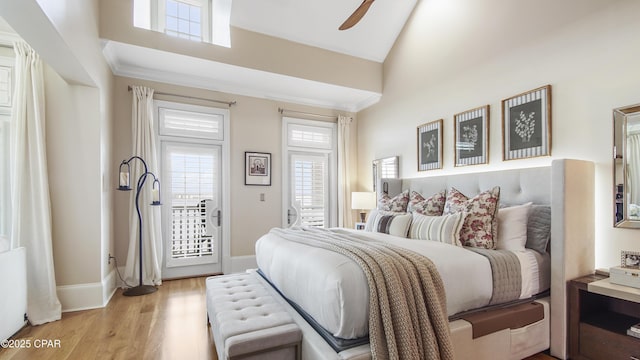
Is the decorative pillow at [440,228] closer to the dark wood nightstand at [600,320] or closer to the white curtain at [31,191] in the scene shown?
the dark wood nightstand at [600,320]

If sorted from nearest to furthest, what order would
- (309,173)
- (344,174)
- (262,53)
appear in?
1. (262,53)
2. (309,173)
3. (344,174)

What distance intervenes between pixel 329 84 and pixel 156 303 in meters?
3.59

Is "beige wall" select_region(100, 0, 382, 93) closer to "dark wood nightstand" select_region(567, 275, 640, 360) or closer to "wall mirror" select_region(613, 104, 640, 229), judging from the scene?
"wall mirror" select_region(613, 104, 640, 229)

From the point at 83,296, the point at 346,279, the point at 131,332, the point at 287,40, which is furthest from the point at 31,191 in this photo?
the point at 287,40

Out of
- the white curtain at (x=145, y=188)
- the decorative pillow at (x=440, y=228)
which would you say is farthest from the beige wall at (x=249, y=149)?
the decorative pillow at (x=440, y=228)

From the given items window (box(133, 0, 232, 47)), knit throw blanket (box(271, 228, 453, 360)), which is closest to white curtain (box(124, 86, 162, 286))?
window (box(133, 0, 232, 47))

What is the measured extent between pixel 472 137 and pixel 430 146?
61 centimetres

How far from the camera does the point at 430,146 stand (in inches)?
155

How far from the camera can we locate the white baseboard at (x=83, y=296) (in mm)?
3043

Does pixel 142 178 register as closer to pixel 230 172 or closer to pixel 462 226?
pixel 230 172

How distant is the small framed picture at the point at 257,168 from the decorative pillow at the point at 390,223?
1964mm

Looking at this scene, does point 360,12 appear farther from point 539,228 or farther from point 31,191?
point 31,191

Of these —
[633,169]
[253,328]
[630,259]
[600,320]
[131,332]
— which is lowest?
[131,332]

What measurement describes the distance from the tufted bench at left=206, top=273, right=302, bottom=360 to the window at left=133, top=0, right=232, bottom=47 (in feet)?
11.0
